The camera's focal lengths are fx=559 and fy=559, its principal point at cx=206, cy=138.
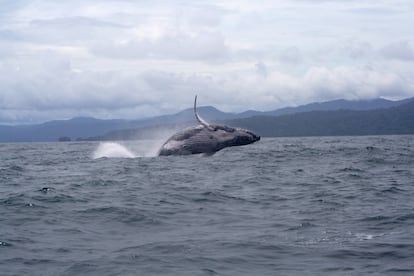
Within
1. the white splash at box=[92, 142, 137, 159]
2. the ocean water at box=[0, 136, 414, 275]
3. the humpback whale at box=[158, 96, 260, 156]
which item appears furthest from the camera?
the white splash at box=[92, 142, 137, 159]

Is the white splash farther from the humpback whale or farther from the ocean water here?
the ocean water

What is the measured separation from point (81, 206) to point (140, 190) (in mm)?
3829

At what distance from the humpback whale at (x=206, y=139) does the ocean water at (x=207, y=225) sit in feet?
17.6

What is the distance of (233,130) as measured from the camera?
1131 inches

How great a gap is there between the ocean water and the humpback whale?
17.6 feet

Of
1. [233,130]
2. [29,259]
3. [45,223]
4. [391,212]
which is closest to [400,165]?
[233,130]

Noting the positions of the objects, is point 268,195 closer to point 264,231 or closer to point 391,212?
point 391,212

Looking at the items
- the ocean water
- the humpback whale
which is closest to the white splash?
the humpback whale

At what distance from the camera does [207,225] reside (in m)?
13.0

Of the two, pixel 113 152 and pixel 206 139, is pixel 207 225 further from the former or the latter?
pixel 113 152

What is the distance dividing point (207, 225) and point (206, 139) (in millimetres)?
16383

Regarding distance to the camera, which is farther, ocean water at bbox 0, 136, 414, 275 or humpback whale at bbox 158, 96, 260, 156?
humpback whale at bbox 158, 96, 260, 156

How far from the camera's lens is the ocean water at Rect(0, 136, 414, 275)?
31.9 feet

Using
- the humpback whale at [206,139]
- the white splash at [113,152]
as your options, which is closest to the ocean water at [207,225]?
the humpback whale at [206,139]
